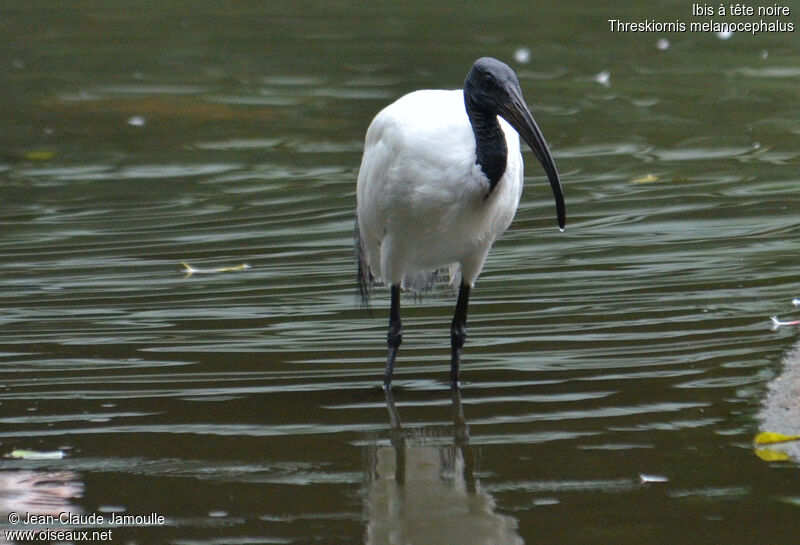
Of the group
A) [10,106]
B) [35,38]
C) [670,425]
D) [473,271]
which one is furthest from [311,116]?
[670,425]

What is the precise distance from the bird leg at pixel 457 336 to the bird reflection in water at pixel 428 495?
39 cm

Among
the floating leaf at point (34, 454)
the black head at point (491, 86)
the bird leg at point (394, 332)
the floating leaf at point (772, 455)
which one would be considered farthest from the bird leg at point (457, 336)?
the floating leaf at point (34, 454)

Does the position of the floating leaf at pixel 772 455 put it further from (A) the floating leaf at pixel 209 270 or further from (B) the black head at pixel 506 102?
(A) the floating leaf at pixel 209 270

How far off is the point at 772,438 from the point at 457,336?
1.53m

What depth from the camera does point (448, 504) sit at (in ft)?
16.5

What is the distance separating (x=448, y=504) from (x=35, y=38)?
12.7 meters

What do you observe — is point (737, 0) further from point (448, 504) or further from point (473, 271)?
point (448, 504)

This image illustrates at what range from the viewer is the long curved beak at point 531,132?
18.8 feet

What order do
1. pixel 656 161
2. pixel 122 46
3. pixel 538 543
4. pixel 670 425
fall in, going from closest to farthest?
pixel 538 543 < pixel 670 425 < pixel 656 161 < pixel 122 46

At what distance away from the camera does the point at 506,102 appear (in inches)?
230

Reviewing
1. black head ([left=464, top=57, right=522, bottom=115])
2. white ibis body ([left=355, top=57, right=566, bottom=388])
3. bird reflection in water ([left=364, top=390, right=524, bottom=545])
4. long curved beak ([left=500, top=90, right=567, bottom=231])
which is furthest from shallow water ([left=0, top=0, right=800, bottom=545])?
black head ([left=464, top=57, right=522, bottom=115])

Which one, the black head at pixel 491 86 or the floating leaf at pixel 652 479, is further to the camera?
the black head at pixel 491 86

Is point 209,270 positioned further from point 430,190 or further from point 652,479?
point 652,479

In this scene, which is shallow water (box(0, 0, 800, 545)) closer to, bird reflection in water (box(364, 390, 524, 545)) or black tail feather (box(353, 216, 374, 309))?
bird reflection in water (box(364, 390, 524, 545))
